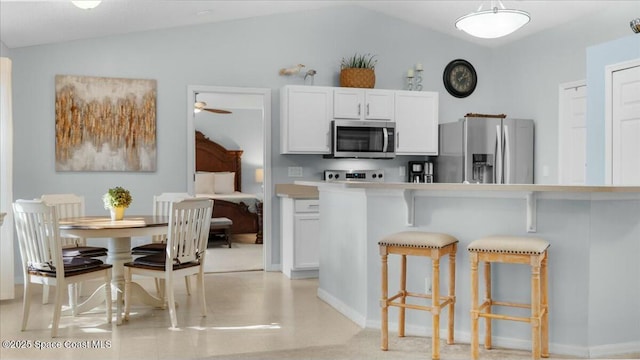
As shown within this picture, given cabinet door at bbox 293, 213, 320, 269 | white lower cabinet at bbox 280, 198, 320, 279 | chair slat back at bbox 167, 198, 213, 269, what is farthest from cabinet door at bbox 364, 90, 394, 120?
chair slat back at bbox 167, 198, 213, 269

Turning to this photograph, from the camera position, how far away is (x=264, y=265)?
6234mm

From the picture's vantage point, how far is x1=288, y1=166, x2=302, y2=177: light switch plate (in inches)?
245

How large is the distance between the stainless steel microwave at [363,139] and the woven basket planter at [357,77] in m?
0.41

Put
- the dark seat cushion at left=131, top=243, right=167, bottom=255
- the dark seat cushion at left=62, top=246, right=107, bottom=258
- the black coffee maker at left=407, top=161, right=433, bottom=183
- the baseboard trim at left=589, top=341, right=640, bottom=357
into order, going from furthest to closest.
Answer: the black coffee maker at left=407, top=161, right=433, bottom=183 → the dark seat cushion at left=131, top=243, right=167, bottom=255 → the dark seat cushion at left=62, top=246, right=107, bottom=258 → the baseboard trim at left=589, top=341, right=640, bottom=357

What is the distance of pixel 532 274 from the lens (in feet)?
9.99

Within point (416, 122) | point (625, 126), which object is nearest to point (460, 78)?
point (416, 122)

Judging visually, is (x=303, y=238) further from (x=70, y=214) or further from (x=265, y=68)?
(x=70, y=214)

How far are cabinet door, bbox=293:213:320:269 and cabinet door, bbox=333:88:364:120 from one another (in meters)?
1.15

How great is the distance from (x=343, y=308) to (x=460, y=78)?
3650 millimetres

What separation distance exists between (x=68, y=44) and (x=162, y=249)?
2.49 m

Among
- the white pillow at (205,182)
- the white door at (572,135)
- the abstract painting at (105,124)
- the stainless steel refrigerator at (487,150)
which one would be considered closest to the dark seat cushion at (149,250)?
the abstract painting at (105,124)

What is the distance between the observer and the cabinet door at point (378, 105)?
6176mm

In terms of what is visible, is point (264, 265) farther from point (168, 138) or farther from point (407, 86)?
point (407, 86)

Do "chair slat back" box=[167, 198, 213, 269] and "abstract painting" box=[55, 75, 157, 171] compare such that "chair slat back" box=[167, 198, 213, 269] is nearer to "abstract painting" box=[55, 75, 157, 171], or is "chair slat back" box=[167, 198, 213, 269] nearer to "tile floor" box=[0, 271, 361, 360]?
"tile floor" box=[0, 271, 361, 360]
